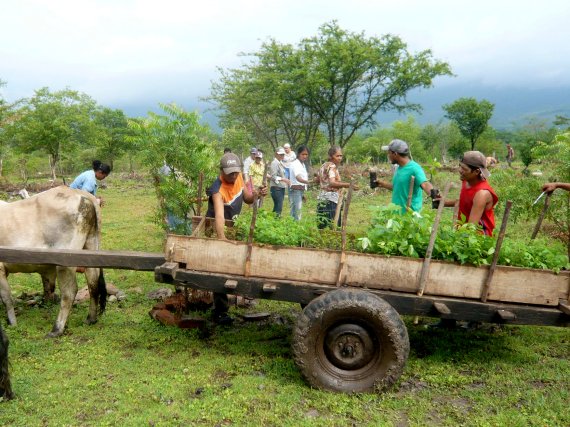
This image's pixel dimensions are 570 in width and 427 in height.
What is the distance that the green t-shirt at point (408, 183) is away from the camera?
501 cm

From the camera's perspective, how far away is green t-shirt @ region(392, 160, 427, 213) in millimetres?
5008

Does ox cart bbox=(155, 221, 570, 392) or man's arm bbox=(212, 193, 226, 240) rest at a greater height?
man's arm bbox=(212, 193, 226, 240)

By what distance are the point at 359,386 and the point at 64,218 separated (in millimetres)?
3733

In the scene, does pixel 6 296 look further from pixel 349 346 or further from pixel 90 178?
pixel 349 346

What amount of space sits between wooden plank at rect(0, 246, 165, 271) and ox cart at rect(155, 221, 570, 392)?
0.32 m

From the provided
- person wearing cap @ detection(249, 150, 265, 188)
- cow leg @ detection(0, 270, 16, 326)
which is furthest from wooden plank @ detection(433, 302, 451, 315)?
person wearing cap @ detection(249, 150, 265, 188)

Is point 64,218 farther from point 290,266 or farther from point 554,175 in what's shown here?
point 554,175

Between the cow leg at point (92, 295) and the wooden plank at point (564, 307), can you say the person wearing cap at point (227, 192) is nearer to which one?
the cow leg at point (92, 295)

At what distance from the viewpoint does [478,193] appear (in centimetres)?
440

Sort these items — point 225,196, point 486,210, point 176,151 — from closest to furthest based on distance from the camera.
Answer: point 486,210
point 225,196
point 176,151

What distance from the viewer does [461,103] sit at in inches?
1715

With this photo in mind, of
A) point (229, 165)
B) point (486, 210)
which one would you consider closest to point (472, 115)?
point (486, 210)

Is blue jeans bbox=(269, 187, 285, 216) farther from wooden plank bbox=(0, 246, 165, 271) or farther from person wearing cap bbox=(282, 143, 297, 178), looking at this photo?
wooden plank bbox=(0, 246, 165, 271)

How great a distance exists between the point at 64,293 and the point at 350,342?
135 inches
